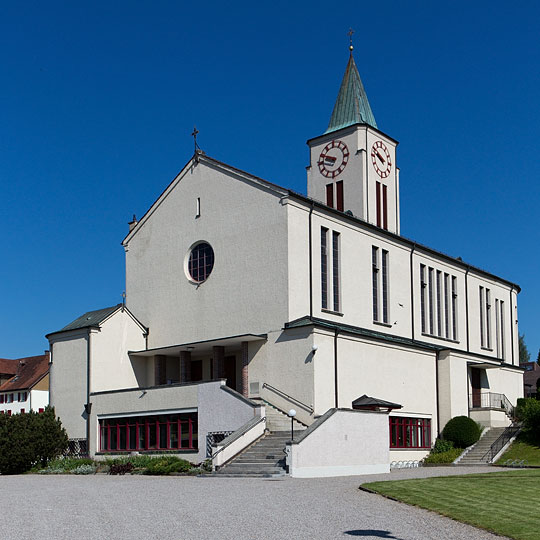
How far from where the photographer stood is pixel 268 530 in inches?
508

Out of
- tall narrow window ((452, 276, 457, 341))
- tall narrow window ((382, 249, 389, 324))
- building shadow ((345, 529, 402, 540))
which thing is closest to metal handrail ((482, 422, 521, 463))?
tall narrow window ((452, 276, 457, 341))

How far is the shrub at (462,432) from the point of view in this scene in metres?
39.6

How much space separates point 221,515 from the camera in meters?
14.8

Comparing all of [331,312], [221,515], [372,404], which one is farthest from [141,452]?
[221,515]

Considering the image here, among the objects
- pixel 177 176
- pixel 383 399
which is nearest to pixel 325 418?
pixel 383 399

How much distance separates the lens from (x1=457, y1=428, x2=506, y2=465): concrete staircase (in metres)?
37.0

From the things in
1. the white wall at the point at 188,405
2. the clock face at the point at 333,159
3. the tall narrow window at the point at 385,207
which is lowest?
the white wall at the point at 188,405

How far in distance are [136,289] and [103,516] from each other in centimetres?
2930

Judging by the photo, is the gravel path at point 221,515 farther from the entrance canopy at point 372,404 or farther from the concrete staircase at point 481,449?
the concrete staircase at point 481,449

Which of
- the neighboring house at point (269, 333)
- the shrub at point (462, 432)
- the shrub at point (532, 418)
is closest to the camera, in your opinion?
the neighboring house at point (269, 333)

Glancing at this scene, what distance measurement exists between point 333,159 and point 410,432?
62.6 feet

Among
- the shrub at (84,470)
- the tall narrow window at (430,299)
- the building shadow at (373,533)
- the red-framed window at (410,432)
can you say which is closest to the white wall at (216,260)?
the red-framed window at (410,432)

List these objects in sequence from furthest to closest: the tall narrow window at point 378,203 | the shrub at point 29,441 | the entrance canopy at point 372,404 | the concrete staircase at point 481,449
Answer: the tall narrow window at point 378,203 → the concrete staircase at point 481,449 → the shrub at point 29,441 → the entrance canopy at point 372,404

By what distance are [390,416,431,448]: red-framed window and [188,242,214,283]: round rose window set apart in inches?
462
